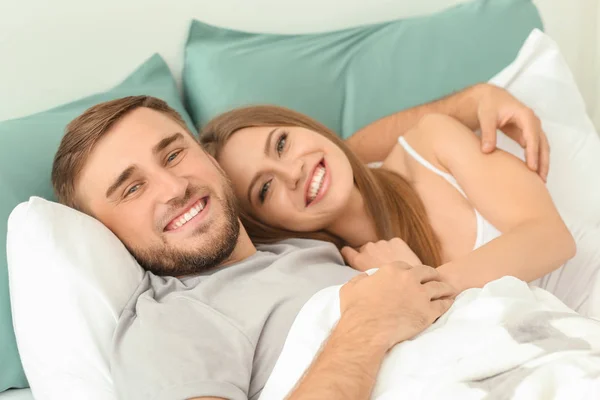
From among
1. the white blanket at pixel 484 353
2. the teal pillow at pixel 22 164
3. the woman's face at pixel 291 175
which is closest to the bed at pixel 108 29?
the teal pillow at pixel 22 164

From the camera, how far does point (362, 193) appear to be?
1473 mm

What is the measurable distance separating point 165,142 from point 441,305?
57cm

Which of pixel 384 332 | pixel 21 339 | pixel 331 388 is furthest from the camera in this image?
pixel 21 339

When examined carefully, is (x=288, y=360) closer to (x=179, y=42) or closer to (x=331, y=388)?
(x=331, y=388)

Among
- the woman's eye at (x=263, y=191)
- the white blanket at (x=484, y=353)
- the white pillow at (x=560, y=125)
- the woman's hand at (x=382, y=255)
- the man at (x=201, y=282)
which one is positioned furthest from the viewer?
the white pillow at (x=560, y=125)

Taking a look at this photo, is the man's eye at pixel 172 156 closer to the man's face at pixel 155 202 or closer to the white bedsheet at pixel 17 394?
the man's face at pixel 155 202

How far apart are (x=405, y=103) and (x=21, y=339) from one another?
104cm

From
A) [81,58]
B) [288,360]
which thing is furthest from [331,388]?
[81,58]

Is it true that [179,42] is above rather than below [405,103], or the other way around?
above

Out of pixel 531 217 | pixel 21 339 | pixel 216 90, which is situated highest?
pixel 216 90

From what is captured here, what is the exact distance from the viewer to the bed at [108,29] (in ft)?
4.93

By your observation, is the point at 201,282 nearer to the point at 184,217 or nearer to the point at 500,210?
the point at 184,217

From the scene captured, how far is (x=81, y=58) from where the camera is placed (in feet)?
5.18

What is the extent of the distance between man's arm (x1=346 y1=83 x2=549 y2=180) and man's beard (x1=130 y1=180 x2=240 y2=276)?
0.50m
